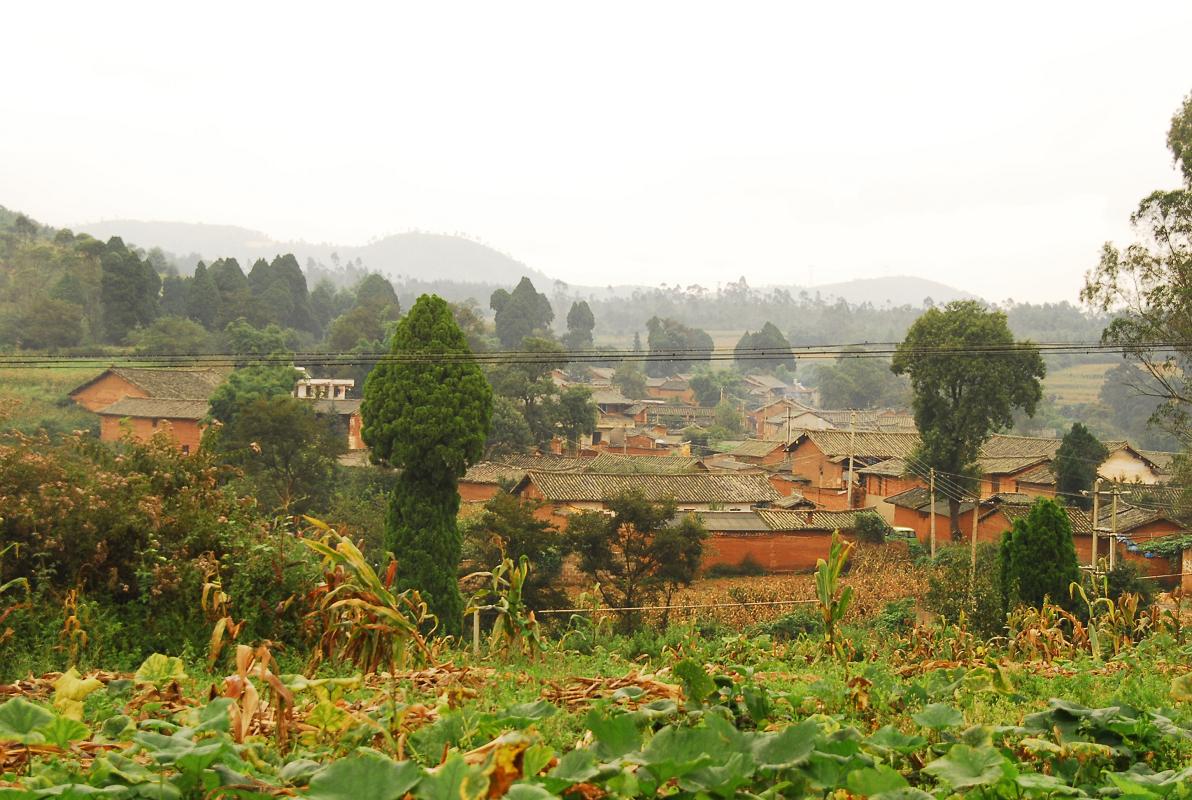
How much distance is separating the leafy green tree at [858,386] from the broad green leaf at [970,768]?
2607 inches

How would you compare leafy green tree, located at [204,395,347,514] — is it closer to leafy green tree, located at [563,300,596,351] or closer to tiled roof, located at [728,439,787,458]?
tiled roof, located at [728,439,787,458]

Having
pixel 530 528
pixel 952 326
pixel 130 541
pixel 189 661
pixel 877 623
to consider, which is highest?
pixel 952 326

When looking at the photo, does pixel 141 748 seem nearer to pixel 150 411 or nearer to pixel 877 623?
pixel 877 623

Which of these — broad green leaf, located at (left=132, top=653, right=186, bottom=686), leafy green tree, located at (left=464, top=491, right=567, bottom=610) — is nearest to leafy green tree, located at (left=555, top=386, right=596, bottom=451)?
leafy green tree, located at (left=464, top=491, right=567, bottom=610)

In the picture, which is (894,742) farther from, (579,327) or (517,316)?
(579,327)

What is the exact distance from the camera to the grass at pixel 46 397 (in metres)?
32.5

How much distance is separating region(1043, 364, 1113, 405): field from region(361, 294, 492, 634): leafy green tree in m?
58.0

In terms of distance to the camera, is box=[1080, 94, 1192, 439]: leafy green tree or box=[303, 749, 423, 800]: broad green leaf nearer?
box=[303, 749, 423, 800]: broad green leaf

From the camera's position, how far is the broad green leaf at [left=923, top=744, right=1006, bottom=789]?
2.13 m

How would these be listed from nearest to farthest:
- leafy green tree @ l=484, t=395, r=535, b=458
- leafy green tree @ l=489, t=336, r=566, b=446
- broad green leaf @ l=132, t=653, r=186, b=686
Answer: broad green leaf @ l=132, t=653, r=186, b=686 → leafy green tree @ l=484, t=395, r=535, b=458 → leafy green tree @ l=489, t=336, r=566, b=446

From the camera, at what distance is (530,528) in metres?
17.8

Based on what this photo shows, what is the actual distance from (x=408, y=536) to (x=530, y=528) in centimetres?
302

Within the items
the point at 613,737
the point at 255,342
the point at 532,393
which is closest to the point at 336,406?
the point at 255,342

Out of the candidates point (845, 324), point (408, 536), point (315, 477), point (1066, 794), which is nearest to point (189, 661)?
A: point (1066, 794)
